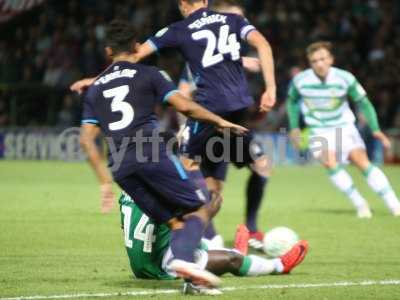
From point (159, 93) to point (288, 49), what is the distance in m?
17.4

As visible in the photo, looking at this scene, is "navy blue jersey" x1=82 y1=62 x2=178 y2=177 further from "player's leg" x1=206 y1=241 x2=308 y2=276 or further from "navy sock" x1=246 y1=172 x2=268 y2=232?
"navy sock" x1=246 y1=172 x2=268 y2=232

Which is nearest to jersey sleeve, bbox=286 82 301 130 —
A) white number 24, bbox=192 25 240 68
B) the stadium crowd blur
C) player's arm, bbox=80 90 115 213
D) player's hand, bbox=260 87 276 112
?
white number 24, bbox=192 25 240 68

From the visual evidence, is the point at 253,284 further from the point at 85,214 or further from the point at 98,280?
the point at 85,214

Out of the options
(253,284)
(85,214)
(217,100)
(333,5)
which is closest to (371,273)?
(253,284)

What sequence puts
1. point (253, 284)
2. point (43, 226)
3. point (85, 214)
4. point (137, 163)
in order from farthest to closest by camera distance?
point (85, 214)
point (43, 226)
point (253, 284)
point (137, 163)

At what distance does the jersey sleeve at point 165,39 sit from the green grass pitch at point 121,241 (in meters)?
1.82

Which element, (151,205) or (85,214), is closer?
(151,205)

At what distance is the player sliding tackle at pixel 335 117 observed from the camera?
1309cm

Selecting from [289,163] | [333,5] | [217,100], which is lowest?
[289,163]

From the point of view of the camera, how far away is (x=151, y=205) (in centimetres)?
714

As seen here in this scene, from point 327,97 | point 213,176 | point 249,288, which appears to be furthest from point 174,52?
point 249,288

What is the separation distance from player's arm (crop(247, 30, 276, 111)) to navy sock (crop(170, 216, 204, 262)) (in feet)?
4.87

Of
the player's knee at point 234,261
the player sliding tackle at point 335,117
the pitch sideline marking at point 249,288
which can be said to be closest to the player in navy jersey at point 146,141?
the pitch sideline marking at point 249,288

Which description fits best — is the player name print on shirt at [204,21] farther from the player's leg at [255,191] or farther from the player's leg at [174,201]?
the player's leg at [174,201]
